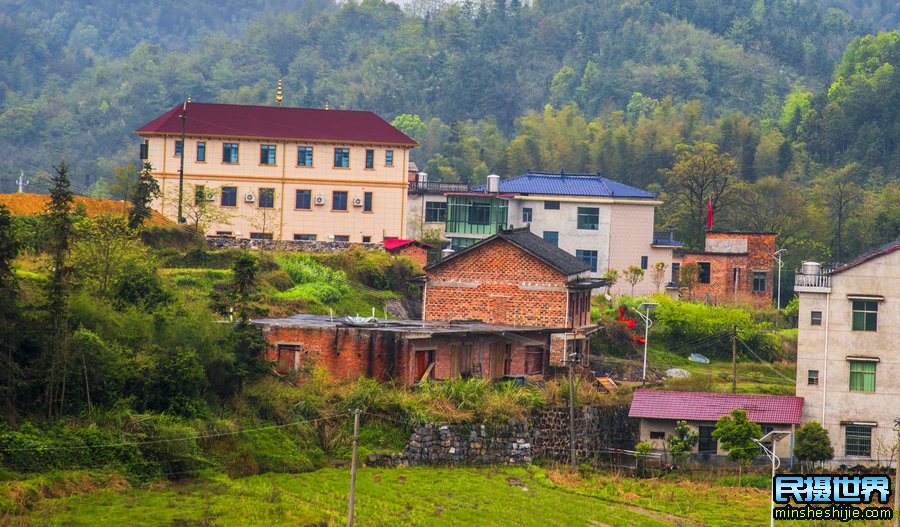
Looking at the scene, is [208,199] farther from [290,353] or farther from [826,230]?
[826,230]

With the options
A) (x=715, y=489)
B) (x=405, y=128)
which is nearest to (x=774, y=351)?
(x=715, y=489)

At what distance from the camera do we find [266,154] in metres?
58.8

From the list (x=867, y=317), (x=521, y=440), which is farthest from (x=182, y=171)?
(x=867, y=317)

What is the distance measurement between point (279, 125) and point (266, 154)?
1.72 meters

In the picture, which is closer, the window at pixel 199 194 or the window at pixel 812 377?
the window at pixel 812 377

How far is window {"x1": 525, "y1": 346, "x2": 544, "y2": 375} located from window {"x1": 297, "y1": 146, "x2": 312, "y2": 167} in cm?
1845

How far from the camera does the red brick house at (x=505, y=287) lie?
4512cm

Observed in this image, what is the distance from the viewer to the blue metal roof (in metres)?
64.9

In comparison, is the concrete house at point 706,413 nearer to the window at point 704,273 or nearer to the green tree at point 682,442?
the green tree at point 682,442

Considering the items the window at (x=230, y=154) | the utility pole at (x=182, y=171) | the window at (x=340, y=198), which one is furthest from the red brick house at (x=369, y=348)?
the window at (x=230, y=154)

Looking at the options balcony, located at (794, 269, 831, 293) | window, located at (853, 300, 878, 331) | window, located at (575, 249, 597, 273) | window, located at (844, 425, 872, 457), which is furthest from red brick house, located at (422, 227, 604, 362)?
window, located at (575, 249, 597, 273)

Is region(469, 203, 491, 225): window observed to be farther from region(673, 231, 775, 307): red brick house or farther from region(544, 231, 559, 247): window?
region(673, 231, 775, 307): red brick house

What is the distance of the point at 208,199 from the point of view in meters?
58.2

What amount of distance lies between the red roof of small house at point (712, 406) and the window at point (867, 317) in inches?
108
